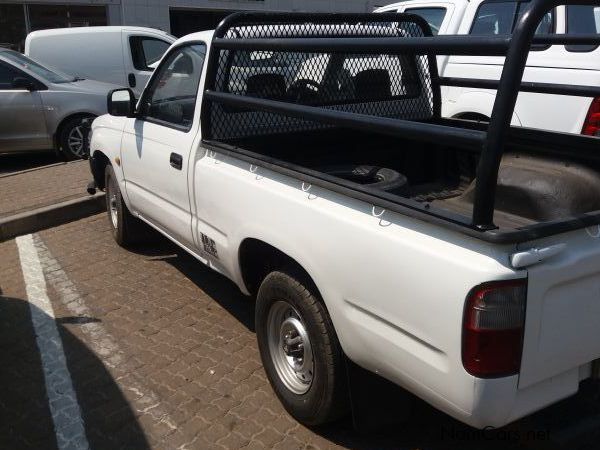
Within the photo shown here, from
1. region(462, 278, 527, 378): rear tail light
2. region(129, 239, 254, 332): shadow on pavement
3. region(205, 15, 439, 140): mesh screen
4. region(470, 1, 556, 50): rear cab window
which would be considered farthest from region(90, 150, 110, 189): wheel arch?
region(462, 278, 527, 378): rear tail light

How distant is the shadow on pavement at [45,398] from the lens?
10.1ft

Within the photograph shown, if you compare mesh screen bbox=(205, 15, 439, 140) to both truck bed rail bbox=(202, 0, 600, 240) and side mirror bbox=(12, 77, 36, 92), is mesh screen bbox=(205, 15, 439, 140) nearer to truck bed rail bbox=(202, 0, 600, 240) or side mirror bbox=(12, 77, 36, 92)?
truck bed rail bbox=(202, 0, 600, 240)

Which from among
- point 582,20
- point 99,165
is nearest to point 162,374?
point 99,165

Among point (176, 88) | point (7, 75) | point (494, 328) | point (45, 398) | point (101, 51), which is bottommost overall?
point (45, 398)

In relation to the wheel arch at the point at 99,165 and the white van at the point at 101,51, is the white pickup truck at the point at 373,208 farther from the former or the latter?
the white van at the point at 101,51

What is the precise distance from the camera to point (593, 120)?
5.09 meters

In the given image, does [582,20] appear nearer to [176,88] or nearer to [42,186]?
[176,88]

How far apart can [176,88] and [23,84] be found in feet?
18.1

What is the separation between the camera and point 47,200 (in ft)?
22.5

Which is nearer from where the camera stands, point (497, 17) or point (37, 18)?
point (497, 17)

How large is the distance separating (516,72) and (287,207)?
1.21 meters

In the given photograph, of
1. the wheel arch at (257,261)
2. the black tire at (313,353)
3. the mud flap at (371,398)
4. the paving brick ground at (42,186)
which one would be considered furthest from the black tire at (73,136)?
the mud flap at (371,398)

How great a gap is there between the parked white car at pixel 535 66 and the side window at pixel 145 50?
224 inches

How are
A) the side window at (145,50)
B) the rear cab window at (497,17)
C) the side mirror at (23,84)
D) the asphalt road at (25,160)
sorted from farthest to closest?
1. the side window at (145,50)
2. the asphalt road at (25,160)
3. the side mirror at (23,84)
4. the rear cab window at (497,17)
